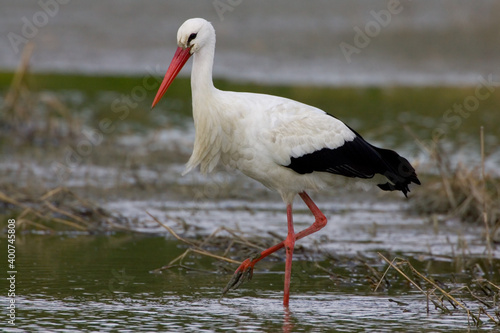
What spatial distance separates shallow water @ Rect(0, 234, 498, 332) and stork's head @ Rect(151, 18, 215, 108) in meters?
1.38

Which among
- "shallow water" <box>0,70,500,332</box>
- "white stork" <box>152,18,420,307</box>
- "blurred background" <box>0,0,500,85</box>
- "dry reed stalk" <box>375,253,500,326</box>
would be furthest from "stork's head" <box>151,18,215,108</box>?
"blurred background" <box>0,0,500,85</box>

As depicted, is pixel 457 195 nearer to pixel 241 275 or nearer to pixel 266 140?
pixel 266 140

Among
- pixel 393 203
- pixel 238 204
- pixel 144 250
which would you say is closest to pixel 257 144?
pixel 144 250

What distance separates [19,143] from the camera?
41.2 feet

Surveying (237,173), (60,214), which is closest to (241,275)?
(60,214)

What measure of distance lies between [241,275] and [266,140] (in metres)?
0.97

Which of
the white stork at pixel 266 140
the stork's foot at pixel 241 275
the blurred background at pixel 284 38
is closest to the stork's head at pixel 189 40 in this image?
the white stork at pixel 266 140

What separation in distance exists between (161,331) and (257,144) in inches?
64.4

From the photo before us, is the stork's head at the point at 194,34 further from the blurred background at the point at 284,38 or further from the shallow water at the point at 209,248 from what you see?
the blurred background at the point at 284,38

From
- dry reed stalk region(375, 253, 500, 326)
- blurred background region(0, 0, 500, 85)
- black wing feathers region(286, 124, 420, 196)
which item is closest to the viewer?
dry reed stalk region(375, 253, 500, 326)

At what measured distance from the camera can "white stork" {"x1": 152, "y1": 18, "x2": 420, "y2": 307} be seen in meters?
6.54

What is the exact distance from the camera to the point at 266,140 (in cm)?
654

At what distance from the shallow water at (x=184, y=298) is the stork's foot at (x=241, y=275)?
0.25ft

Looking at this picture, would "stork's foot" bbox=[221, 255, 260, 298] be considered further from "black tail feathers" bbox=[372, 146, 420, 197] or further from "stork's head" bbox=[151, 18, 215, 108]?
"stork's head" bbox=[151, 18, 215, 108]
